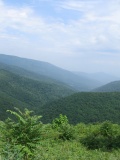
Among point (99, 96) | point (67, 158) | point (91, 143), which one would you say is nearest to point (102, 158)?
point (67, 158)

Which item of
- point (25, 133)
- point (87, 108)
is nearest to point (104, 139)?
point (25, 133)

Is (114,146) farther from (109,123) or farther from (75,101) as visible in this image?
(75,101)

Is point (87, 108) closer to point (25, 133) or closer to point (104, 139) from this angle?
point (104, 139)

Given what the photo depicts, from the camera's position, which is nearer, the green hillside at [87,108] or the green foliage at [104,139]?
the green foliage at [104,139]

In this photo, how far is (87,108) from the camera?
11750cm

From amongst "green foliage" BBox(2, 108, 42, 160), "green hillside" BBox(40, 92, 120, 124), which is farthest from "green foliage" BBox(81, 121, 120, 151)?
"green hillside" BBox(40, 92, 120, 124)

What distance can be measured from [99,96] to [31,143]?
123m

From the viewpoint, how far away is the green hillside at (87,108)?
352 ft

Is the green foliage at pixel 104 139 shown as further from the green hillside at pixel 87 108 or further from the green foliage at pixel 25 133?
the green hillside at pixel 87 108

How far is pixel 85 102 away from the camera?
404ft

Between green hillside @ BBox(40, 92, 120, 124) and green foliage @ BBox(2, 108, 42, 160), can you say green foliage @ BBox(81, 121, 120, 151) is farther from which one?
green hillside @ BBox(40, 92, 120, 124)

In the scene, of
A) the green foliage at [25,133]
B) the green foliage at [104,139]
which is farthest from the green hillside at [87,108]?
the green foliage at [25,133]

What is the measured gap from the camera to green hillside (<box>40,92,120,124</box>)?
107 metres

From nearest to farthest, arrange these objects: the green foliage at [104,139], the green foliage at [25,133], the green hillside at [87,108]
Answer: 1. the green foliage at [25,133]
2. the green foliage at [104,139]
3. the green hillside at [87,108]
